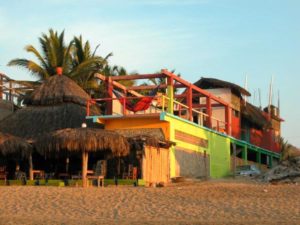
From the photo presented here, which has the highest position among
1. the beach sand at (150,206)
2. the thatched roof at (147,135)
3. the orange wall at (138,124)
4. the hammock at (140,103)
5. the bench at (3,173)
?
the hammock at (140,103)

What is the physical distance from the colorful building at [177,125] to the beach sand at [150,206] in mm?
4852

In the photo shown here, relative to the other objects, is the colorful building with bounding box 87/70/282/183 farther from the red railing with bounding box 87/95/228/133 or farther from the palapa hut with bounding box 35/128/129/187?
the palapa hut with bounding box 35/128/129/187

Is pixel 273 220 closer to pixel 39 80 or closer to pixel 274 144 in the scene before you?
pixel 39 80

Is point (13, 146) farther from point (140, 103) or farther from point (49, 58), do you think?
point (49, 58)

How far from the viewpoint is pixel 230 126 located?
107ft

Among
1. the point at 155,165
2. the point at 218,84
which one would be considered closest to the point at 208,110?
the point at 218,84

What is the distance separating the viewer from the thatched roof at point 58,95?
89.9 ft

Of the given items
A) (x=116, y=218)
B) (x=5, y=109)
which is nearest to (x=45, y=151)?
(x=116, y=218)

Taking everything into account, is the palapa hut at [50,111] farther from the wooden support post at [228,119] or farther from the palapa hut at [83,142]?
the wooden support post at [228,119]

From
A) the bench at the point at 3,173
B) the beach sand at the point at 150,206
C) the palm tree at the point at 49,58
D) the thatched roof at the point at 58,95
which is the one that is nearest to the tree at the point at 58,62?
the palm tree at the point at 49,58

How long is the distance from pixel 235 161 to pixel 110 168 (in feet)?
34.6

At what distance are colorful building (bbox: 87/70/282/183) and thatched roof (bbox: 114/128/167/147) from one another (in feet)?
0.30

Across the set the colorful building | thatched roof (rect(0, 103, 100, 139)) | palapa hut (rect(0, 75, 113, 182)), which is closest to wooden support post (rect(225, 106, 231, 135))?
the colorful building

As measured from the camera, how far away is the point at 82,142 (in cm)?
2053
